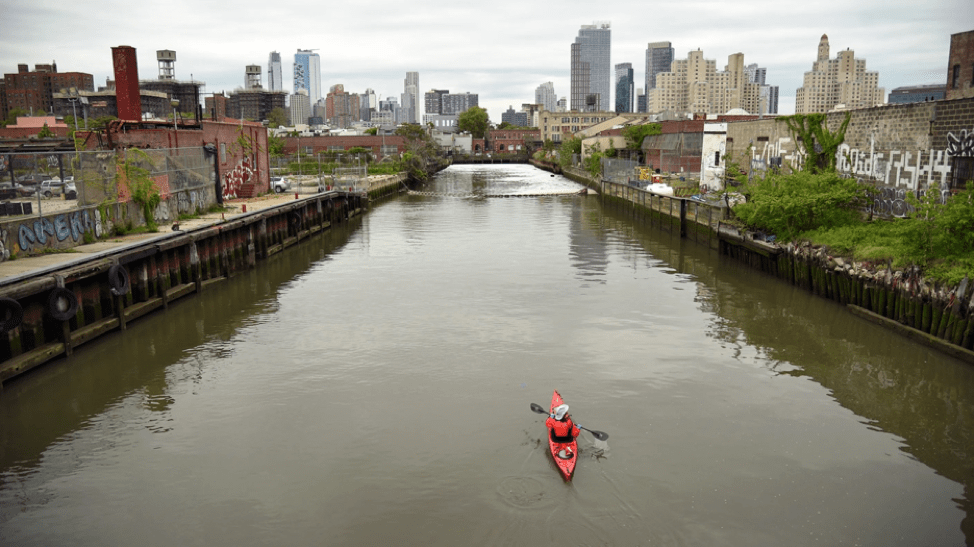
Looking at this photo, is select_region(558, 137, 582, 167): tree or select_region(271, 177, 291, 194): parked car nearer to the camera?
select_region(271, 177, 291, 194): parked car

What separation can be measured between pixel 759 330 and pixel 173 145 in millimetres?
31987

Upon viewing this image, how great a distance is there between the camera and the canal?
39.8 feet

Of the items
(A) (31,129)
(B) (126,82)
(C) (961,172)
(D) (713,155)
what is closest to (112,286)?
(B) (126,82)

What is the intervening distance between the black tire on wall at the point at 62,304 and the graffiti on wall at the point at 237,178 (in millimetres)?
27419

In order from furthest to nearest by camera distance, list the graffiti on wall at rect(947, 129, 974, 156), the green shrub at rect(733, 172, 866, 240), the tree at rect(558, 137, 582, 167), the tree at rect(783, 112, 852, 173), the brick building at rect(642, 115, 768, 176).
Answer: the tree at rect(558, 137, 582, 167), the brick building at rect(642, 115, 768, 176), the tree at rect(783, 112, 852, 173), the green shrub at rect(733, 172, 866, 240), the graffiti on wall at rect(947, 129, 974, 156)

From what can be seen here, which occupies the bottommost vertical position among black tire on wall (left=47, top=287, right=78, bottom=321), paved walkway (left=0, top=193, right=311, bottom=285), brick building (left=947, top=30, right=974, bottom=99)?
black tire on wall (left=47, top=287, right=78, bottom=321)

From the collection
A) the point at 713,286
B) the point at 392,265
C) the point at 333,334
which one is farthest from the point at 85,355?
the point at 713,286

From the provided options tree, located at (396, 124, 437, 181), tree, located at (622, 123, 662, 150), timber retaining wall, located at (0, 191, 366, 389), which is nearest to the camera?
timber retaining wall, located at (0, 191, 366, 389)

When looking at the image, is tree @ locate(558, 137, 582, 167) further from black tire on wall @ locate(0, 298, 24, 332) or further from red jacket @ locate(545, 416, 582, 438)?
red jacket @ locate(545, 416, 582, 438)

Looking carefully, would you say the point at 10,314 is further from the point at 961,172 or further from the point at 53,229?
the point at 961,172

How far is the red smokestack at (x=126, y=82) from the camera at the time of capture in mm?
40625

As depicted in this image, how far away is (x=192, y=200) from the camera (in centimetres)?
3797

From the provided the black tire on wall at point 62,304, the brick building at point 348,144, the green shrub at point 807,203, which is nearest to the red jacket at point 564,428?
the black tire on wall at point 62,304

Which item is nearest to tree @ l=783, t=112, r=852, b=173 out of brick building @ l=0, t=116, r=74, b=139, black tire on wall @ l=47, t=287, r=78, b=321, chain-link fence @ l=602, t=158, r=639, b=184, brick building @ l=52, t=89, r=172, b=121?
chain-link fence @ l=602, t=158, r=639, b=184
